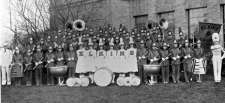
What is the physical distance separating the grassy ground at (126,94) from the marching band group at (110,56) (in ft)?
3.49

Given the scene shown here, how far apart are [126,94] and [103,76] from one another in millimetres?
1914

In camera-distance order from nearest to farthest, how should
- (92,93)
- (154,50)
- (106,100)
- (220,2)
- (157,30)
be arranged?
(106,100) < (92,93) < (154,50) < (157,30) < (220,2)

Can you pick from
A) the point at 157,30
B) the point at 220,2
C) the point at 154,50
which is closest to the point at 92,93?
the point at 154,50

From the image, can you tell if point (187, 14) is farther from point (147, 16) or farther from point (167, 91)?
point (167, 91)

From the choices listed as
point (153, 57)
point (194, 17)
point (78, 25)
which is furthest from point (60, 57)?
point (194, 17)

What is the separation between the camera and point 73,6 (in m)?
30.2

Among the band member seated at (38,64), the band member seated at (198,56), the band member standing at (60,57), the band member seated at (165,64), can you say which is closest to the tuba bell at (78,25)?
the band member standing at (60,57)

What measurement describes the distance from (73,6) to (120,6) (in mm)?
3712

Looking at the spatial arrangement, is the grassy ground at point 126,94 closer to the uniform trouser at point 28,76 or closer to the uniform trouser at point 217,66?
the uniform trouser at point 217,66

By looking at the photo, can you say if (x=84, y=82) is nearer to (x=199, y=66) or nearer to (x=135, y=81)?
(x=135, y=81)

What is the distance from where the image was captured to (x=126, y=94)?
47.7 ft

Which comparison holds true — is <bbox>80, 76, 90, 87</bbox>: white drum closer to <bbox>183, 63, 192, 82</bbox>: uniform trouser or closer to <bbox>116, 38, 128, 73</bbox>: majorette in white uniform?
<bbox>116, 38, 128, 73</bbox>: majorette in white uniform

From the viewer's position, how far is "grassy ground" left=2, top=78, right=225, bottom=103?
45.2 ft

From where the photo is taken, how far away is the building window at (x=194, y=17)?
24484 mm
